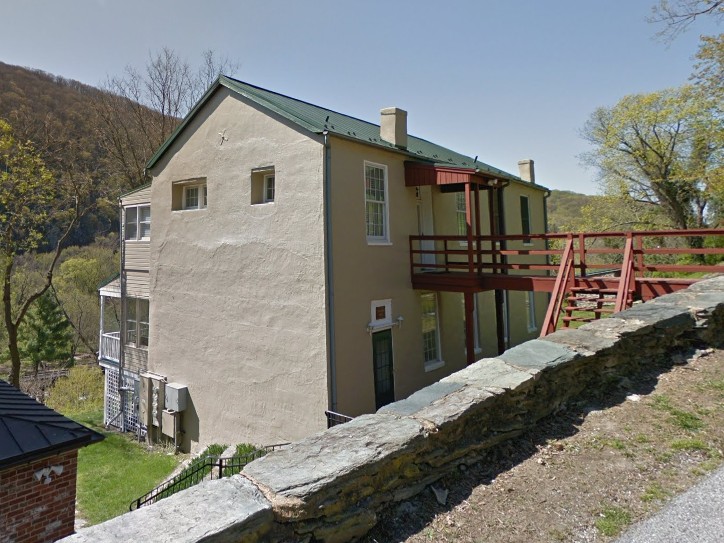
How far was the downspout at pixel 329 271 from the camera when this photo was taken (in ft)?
31.1

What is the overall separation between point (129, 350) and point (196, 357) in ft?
15.9

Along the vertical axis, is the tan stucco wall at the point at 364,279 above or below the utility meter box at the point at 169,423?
above

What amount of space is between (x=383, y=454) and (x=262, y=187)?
31.2 feet

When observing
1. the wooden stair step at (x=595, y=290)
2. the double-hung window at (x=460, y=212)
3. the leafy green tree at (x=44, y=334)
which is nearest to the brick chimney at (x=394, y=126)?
the double-hung window at (x=460, y=212)

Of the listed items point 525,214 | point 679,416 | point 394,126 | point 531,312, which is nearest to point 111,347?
point 394,126

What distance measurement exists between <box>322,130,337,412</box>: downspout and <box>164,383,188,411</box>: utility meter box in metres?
5.17

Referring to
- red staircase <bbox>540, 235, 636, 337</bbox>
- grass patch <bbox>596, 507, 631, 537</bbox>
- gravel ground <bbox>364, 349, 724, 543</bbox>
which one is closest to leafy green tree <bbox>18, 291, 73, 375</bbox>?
red staircase <bbox>540, 235, 636, 337</bbox>

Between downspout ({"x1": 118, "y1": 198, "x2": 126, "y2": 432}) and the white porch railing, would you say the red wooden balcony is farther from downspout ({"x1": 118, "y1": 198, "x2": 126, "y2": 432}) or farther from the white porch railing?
the white porch railing

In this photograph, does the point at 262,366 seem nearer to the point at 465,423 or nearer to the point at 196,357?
the point at 196,357

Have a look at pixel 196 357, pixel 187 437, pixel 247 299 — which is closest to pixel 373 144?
pixel 247 299

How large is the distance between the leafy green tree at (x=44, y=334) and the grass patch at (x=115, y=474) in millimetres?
25728

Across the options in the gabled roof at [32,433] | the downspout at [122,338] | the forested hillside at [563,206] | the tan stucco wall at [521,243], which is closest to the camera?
the gabled roof at [32,433]

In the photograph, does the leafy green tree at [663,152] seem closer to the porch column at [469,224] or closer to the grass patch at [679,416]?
the porch column at [469,224]

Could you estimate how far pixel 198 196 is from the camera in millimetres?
12859
